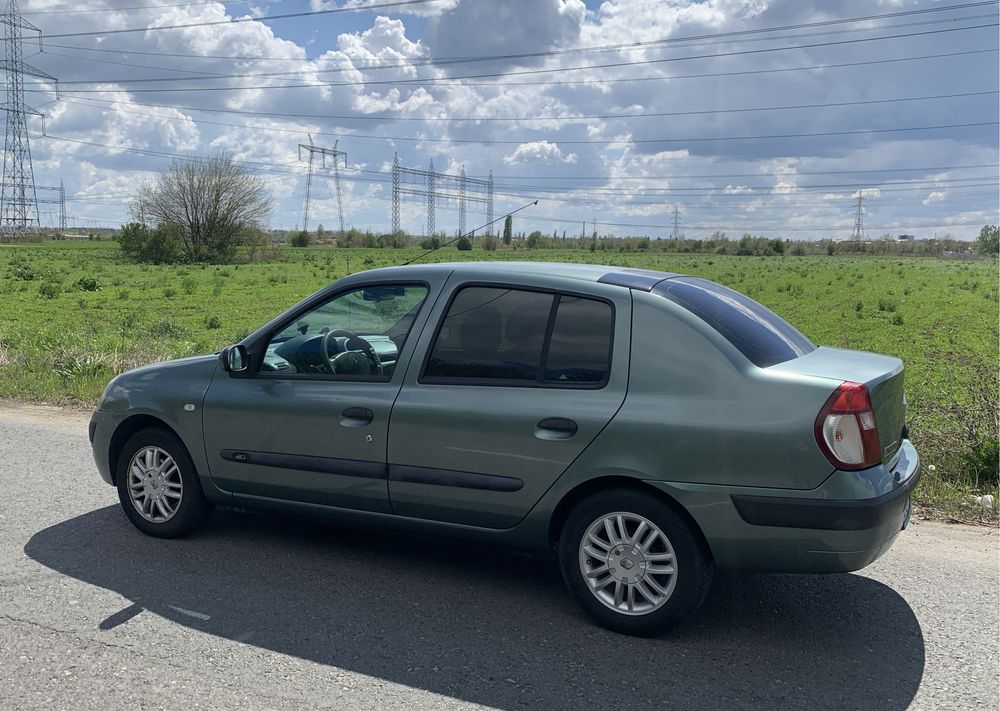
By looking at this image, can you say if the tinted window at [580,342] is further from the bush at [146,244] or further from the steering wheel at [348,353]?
the bush at [146,244]

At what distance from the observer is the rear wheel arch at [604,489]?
13.0 feet

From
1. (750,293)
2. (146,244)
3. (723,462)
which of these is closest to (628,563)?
(723,462)

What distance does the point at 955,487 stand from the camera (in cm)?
666

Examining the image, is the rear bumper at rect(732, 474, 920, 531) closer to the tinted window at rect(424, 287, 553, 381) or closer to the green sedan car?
the green sedan car

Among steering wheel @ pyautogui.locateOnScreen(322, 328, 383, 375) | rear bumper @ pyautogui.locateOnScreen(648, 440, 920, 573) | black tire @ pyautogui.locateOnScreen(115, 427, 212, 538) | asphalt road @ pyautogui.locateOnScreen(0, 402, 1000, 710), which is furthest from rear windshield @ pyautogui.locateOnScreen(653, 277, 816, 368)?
black tire @ pyautogui.locateOnScreen(115, 427, 212, 538)

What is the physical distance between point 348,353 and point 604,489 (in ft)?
5.26

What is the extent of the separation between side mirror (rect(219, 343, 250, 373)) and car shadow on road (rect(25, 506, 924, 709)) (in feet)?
3.43

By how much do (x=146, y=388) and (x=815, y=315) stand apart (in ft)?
77.4

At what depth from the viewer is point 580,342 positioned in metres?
4.25

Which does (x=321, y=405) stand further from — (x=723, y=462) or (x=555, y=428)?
(x=723, y=462)

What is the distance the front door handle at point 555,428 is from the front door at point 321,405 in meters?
0.84

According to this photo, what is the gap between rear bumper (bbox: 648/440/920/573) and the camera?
3725mm

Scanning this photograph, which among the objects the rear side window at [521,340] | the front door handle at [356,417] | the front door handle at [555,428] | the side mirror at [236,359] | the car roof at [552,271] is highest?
the car roof at [552,271]

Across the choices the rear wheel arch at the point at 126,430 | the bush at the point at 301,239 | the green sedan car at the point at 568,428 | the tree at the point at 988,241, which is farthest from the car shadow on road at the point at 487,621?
the tree at the point at 988,241
